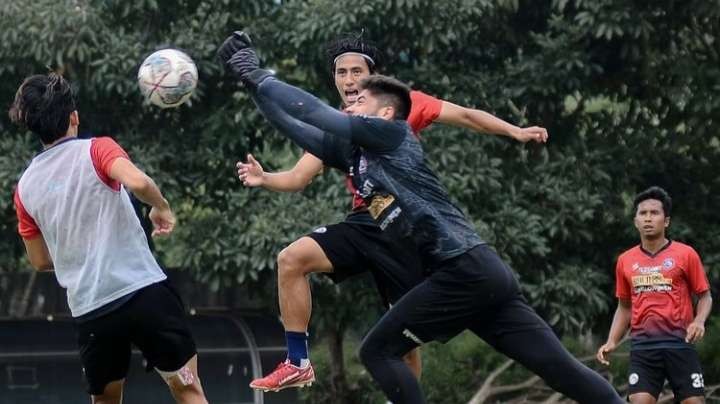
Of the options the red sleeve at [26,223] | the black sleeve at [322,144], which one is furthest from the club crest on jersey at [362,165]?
the red sleeve at [26,223]

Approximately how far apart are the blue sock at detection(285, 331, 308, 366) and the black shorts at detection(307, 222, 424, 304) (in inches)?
13.9

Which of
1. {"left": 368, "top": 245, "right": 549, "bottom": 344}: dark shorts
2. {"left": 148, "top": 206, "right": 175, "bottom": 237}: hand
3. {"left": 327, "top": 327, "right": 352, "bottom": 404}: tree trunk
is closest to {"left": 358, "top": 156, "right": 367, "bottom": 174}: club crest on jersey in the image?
{"left": 368, "top": 245, "right": 549, "bottom": 344}: dark shorts

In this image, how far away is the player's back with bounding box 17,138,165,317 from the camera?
7.06 metres

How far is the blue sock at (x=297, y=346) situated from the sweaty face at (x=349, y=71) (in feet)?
4.32

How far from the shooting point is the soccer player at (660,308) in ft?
34.4

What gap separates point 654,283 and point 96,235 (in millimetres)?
4766

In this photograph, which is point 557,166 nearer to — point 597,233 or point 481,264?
point 597,233

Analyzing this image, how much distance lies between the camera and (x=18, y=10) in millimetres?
12633

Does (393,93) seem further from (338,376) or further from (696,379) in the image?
(338,376)

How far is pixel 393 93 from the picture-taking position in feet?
22.3

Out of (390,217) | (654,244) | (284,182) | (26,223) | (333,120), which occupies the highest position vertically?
(333,120)

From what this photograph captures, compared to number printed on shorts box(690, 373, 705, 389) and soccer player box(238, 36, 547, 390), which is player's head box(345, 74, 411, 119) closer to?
soccer player box(238, 36, 547, 390)

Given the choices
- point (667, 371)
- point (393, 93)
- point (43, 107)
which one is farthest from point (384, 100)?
point (667, 371)

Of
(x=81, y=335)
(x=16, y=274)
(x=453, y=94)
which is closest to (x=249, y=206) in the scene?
(x=453, y=94)
